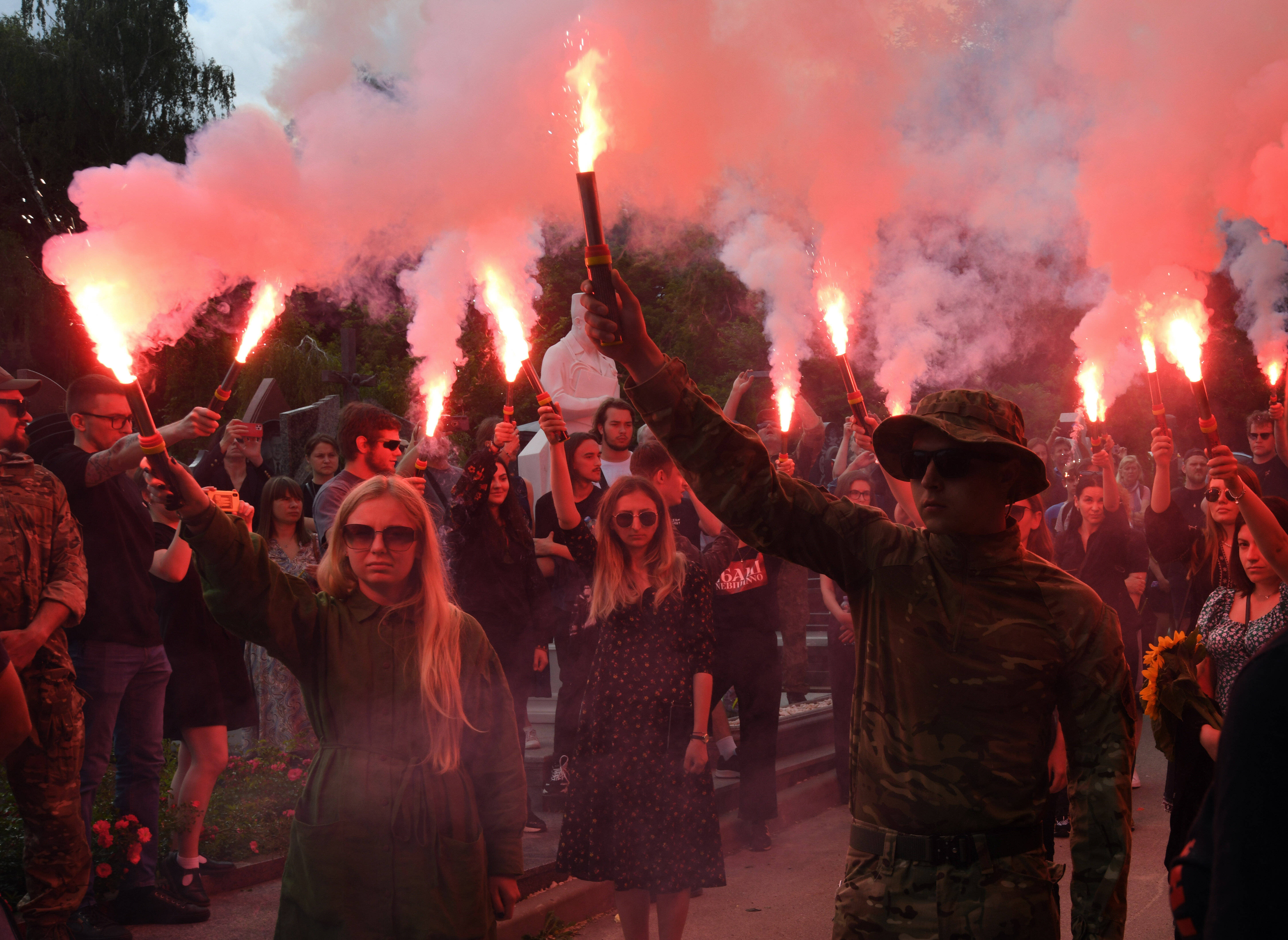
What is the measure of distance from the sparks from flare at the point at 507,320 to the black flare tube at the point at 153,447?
8.53 ft

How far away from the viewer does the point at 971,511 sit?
2.66 meters

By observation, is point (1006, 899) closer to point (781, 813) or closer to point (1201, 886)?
point (1201, 886)

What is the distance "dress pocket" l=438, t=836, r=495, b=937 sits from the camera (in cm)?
295

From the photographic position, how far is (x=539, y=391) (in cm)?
531

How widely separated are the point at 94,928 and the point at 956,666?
12.4 ft

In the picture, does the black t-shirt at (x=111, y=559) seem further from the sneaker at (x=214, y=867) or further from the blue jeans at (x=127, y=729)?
the sneaker at (x=214, y=867)

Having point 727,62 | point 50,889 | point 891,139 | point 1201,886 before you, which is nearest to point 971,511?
point 1201,886

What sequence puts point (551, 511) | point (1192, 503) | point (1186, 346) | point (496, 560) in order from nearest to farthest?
point (1186, 346)
point (496, 560)
point (551, 511)
point (1192, 503)

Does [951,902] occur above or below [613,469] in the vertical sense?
below

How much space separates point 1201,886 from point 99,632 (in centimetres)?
454

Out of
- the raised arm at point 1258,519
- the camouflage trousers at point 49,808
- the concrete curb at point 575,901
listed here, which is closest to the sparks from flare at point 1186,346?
the raised arm at point 1258,519

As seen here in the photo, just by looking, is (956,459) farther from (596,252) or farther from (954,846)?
(596,252)

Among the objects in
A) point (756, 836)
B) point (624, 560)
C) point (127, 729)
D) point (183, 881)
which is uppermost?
point (624, 560)

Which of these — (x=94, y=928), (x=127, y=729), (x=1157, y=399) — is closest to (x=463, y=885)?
(x=94, y=928)
